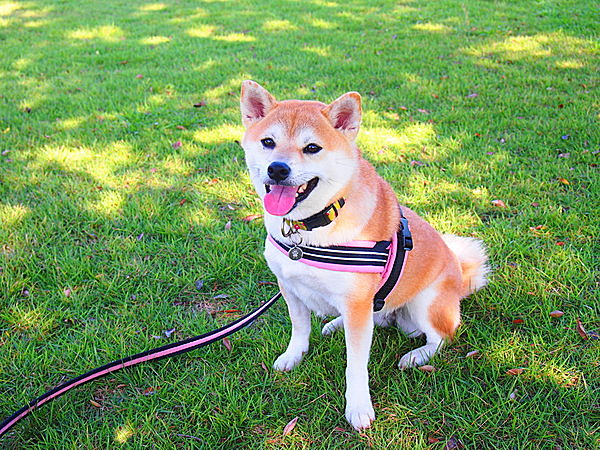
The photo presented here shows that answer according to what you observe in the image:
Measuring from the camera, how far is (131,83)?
6.89 m

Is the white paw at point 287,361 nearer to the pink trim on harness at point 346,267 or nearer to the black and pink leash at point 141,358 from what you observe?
the black and pink leash at point 141,358

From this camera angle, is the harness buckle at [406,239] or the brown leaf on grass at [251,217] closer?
the harness buckle at [406,239]

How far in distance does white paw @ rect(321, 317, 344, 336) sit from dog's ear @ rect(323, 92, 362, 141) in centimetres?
121

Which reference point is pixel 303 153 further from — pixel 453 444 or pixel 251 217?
pixel 251 217

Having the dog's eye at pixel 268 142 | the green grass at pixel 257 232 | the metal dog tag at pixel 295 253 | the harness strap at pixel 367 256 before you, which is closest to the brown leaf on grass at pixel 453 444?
the green grass at pixel 257 232

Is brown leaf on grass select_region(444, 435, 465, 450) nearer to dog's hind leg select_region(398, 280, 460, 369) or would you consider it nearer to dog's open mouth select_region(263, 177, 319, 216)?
dog's hind leg select_region(398, 280, 460, 369)

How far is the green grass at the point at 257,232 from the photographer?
2285 mm

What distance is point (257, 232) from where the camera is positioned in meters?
3.72

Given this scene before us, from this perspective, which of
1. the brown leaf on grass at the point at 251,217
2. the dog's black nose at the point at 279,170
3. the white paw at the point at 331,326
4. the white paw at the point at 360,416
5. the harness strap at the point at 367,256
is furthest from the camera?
the brown leaf on grass at the point at 251,217

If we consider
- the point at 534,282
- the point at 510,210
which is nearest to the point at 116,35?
the point at 510,210

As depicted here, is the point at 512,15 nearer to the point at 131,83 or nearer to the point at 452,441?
the point at 131,83

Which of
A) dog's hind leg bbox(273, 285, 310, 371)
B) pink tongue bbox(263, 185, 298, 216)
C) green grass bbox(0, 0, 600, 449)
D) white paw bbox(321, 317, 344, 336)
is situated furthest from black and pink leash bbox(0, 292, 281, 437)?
pink tongue bbox(263, 185, 298, 216)

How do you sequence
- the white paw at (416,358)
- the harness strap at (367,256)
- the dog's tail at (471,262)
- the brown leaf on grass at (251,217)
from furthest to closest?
the brown leaf on grass at (251,217) → the dog's tail at (471,262) → the white paw at (416,358) → the harness strap at (367,256)

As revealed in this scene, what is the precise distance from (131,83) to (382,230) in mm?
5960
